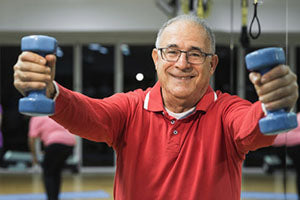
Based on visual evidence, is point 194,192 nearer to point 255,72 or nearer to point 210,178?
point 210,178

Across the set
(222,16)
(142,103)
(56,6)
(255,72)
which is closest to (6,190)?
(56,6)

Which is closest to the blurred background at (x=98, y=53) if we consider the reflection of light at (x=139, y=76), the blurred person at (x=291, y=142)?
the reflection of light at (x=139, y=76)

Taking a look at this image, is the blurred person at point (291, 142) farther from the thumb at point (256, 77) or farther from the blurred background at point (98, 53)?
the thumb at point (256, 77)

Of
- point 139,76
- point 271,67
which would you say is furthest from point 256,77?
point 139,76

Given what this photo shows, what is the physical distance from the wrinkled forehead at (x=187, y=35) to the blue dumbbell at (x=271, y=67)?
0.52 m

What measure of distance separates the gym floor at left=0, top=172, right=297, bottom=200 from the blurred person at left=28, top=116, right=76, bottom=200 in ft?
4.50

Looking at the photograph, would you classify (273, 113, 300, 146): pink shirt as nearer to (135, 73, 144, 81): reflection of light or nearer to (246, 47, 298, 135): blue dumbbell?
(246, 47, 298, 135): blue dumbbell

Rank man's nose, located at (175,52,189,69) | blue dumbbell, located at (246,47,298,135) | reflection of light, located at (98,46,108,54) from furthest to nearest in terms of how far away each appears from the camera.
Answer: reflection of light, located at (98,46,108,54), man's nose, located at (175,52,189,69), blue dumbbell, located at (246,47,298,135)

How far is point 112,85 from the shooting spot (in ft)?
30.3

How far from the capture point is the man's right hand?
1.08 m

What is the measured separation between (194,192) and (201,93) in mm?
382

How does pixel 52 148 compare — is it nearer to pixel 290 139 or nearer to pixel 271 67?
pixel 290 139

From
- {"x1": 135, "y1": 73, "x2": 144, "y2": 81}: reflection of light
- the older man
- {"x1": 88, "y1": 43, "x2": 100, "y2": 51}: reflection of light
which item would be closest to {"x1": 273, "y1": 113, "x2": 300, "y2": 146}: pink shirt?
the older man

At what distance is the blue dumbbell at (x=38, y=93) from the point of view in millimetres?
1074
